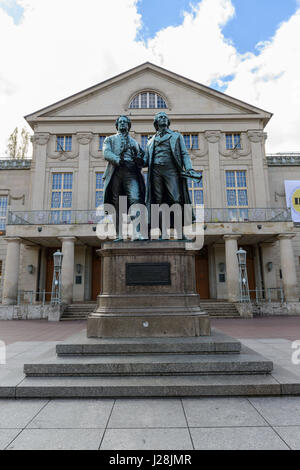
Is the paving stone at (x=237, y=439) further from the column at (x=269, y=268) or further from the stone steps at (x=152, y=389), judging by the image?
the column at (x=269, y=268)

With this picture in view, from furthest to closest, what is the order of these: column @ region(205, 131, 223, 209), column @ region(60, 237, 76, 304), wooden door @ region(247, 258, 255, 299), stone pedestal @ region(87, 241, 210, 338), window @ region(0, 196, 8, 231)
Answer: window @ region(0, 196, 8, 231) < column @ region(205, 131, 223, 209) < wooden door @ region(247, 258, 255, 299) < column @ region(60, 237, 76, 304) < stone pedestal @ region(87, 241, 210, 338)

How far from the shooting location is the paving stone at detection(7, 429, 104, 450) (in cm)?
257

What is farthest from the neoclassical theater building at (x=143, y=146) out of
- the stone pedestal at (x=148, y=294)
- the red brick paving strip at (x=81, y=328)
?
the stone pedestal at (x=148, y=294)

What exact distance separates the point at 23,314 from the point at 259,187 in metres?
19.4

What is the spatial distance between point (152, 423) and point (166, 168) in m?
4.42

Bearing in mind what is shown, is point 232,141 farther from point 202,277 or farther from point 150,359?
point 150,359

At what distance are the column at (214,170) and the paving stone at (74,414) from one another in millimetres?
21265

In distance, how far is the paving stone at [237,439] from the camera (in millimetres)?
2535

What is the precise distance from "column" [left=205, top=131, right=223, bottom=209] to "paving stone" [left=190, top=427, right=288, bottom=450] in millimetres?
21505

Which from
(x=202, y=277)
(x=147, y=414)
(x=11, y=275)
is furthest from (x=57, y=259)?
(x=147, y=414)

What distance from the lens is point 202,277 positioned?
23.7 m

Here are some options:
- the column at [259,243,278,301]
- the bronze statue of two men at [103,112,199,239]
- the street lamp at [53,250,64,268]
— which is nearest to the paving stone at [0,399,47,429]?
the bronze statue of two men at [103,112,199,239]

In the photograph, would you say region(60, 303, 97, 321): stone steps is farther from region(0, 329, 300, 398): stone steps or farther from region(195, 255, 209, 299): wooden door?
region(0, 329, 300, 398): stone steps
